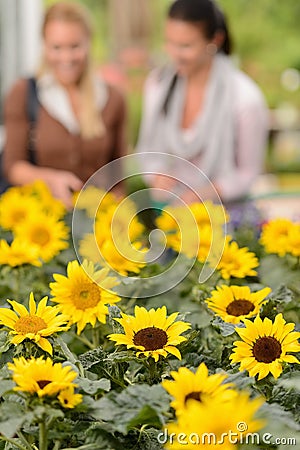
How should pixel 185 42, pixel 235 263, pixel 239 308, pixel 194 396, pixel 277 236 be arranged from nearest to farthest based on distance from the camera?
pixel 194 396 < pixel 239 308 < pixel 235 263 < pixel 277 236 < pixel 185 42

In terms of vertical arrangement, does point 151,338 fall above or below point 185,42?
below

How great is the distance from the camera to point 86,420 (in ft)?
2.70

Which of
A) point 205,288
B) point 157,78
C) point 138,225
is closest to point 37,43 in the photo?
point 157,78

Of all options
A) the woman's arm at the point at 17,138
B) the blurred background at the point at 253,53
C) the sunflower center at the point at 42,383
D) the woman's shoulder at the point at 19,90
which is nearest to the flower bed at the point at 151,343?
the sunflower center at the point at 42,383

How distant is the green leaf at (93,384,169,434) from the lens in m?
0.75

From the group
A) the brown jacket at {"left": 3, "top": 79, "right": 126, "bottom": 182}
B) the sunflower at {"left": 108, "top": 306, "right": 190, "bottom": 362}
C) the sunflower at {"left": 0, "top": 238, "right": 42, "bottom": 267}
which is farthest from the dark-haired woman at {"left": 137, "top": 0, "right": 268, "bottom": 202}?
the sunflower at {"left": 108, "top": 306, "right": 190, "bottom": 362}

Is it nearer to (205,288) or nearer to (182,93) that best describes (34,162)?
(182,93)

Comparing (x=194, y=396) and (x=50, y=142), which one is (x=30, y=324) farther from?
(x=50, y=142)

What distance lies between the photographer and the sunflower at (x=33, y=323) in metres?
0.87

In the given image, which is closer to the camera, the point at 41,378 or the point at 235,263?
the point at 41,378

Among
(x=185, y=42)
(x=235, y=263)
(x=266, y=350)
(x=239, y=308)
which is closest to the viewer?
(x=266, y=350)

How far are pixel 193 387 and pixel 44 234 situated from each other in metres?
0.75

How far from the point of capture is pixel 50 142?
247cm

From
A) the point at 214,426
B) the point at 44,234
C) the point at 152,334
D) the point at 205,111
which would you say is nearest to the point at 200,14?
the point at 205,111
